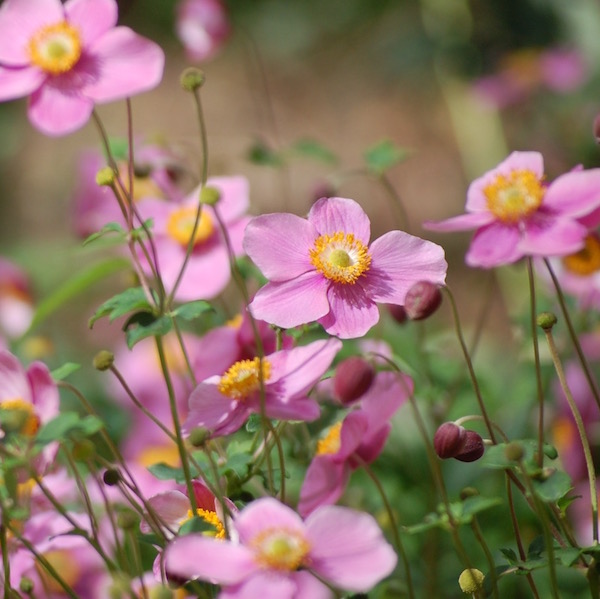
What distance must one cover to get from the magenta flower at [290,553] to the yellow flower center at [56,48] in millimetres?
391

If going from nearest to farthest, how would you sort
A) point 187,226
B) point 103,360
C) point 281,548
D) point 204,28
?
point 281,548
point 103,360
point 187,226
point 204,28

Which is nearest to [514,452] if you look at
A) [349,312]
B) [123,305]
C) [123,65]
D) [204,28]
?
[349,312]

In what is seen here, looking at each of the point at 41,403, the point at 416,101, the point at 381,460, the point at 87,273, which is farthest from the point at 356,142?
the point at 41,403

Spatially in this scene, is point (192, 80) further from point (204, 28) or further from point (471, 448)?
point (204, 28)

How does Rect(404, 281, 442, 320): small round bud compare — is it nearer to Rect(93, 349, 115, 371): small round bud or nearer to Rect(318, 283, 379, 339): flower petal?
Rect(318, 283, 379, 339): flower petal

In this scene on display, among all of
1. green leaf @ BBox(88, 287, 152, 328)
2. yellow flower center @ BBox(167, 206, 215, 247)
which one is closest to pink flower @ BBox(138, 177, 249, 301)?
yellow flower center @ BBox(167, 206, 215, 247)

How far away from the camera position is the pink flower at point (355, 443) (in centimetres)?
66

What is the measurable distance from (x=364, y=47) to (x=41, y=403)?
2.60m

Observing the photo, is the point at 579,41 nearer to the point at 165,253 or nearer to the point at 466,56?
the point at 466,56

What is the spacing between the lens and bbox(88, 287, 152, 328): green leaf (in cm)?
69

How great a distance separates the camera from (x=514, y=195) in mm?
706

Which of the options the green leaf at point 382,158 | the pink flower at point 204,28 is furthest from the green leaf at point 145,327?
the pink flower at point 204,28

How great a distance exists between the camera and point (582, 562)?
0.67 meters

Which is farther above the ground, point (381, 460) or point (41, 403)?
point (41, 403)
